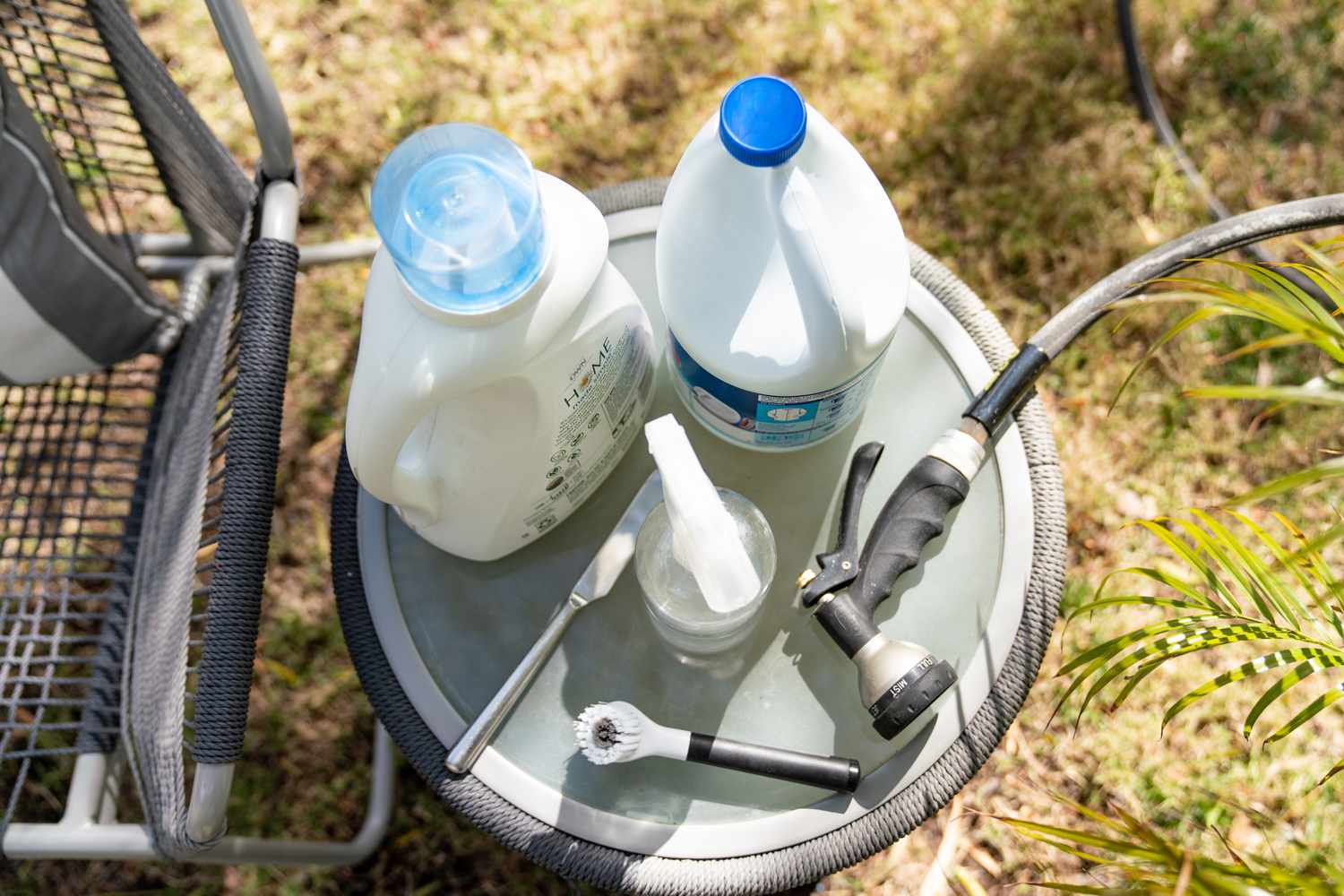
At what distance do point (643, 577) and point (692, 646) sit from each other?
0.26 ft

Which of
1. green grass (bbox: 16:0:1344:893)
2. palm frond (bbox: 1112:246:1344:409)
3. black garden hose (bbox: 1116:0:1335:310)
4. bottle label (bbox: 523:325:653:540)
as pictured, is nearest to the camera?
palm frond (bbox: 1112:246:1344:409)

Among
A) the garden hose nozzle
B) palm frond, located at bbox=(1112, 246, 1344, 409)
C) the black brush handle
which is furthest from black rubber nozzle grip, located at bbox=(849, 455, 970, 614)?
palm frond, located at bbox=(1112, 246, 1344, 409)

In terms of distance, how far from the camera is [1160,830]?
122 centimetres

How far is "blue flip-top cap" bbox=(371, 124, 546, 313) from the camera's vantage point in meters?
0.54

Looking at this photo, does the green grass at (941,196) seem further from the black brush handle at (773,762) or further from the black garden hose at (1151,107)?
the black brush handle at (773,762)

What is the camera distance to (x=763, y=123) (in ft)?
1.89

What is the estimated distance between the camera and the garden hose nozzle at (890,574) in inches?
28.2

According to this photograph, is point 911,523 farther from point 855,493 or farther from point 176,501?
point 176,501

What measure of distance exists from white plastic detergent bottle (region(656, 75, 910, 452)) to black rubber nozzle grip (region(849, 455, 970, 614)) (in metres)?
0.14

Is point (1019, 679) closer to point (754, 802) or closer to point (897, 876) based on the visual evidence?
point (754, 802)

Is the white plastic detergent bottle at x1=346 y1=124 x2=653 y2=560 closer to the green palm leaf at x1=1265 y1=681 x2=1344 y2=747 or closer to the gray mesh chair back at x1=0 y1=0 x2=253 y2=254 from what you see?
the gray mesh chair back at x1=0 y1=0 x2=253 y2=254

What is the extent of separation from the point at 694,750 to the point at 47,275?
0.70m

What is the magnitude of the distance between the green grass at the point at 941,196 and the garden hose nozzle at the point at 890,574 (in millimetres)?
621

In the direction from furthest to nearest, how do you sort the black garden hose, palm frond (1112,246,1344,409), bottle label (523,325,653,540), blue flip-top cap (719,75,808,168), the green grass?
the black garden hose, the green grass, bottle label (523,325,653,540), blue flip-top cap (719,75,808,168), palm frond (1112,246,1344,409)
